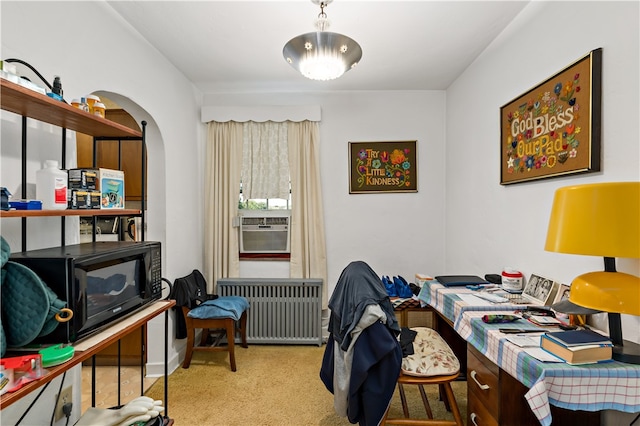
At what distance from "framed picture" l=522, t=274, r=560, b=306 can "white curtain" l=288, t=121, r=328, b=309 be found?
190cm

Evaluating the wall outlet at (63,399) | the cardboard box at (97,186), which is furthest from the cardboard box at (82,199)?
the wall outlet at (63,399)

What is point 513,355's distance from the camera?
131 cm

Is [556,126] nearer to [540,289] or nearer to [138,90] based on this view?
[540,289]

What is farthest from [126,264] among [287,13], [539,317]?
[539,317]

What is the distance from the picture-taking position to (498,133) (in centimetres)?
242

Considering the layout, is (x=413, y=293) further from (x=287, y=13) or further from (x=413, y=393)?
(x=287, y=13)

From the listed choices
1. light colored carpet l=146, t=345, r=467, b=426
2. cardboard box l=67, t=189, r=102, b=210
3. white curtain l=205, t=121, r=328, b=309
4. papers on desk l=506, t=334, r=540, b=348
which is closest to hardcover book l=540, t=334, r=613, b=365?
papers on desk l=506, t=334, r=540, b=348

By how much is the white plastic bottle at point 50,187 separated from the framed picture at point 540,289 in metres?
2.47

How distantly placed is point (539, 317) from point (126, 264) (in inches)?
81.1

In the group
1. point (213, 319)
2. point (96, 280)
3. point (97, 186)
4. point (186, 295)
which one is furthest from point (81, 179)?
point (213, 319)

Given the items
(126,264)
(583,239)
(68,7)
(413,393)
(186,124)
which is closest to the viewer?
(583,239)

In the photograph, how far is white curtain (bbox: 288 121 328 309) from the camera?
342 cm

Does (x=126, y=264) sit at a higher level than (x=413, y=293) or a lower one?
higher

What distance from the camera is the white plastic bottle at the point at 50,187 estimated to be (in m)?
1.33
